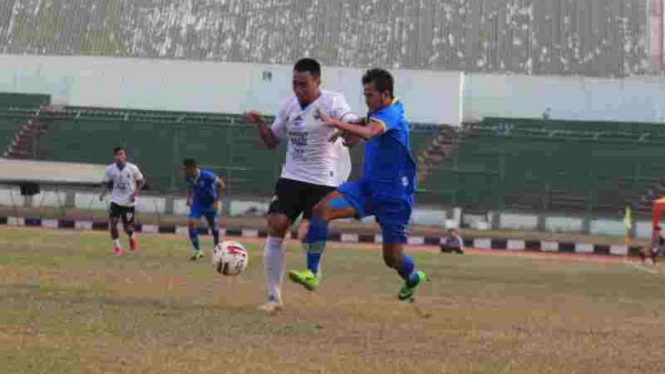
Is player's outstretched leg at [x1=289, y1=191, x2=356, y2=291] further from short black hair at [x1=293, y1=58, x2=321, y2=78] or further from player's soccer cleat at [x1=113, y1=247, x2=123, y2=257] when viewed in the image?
player's soccer cleat at [x1=113, y1=247, x2=123, y2=257]

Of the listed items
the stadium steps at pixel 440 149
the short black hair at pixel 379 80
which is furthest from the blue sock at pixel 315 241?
the stadium steps at pixel 440 149

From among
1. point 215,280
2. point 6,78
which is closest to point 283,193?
point 215,280

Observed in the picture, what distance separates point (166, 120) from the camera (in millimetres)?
52250

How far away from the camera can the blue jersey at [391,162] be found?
1277 cm

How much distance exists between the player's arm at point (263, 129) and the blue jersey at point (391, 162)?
0.88m

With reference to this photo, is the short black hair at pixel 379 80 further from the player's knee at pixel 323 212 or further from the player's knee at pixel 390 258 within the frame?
the player's knee at pixel 390 258

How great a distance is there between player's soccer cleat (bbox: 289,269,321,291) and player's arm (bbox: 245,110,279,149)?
121cm

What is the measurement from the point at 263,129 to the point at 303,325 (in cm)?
233

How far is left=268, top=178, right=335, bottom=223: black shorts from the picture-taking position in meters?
13.3

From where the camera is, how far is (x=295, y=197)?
43.8ft

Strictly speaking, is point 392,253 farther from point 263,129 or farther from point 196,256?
point 196,256

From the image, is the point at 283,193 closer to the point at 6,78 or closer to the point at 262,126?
the point at 262,126

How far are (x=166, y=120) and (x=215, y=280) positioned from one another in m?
35.0

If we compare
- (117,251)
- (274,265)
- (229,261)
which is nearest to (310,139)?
(274,265)
